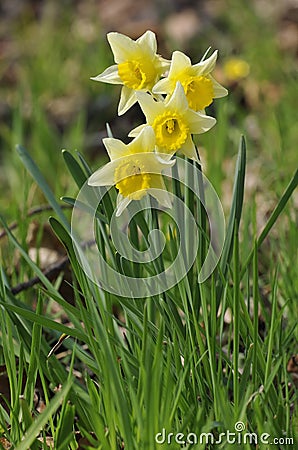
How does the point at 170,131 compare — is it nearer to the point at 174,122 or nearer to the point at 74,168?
the point at 174,122

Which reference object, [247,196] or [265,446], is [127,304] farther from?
[247,196]

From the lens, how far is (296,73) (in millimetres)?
3092

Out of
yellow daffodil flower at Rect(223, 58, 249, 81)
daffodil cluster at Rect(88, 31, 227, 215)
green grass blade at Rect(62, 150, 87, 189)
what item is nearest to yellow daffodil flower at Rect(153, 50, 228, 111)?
daffodil cluster at Rect(88, 31, 227, 215)

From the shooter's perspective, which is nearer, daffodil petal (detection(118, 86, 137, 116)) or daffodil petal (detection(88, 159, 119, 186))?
daffodil petal (detection(88, 159, 119, 186))

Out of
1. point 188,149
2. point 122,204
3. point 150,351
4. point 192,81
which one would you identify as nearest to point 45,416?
point 150,351

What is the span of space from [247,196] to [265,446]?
5.63 feet

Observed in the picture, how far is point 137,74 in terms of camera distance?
3.96ft

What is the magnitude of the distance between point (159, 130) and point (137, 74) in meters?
0.14

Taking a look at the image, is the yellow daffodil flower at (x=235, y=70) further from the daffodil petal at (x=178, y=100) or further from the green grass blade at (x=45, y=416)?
the green grass blade at (x=45, y=416)

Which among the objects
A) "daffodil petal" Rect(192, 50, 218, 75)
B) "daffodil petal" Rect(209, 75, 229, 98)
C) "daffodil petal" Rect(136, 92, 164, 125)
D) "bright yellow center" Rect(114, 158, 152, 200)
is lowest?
"bright yellow center" Rect(114, 158, 152, 200)

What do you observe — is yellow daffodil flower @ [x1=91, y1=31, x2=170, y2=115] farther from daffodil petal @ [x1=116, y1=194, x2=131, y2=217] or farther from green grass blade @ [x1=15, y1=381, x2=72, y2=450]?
green grass blade @ [x1=15, y1=381, x2=72, y2=450]

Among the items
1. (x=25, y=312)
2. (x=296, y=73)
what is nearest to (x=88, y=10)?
(x=296, y=73)

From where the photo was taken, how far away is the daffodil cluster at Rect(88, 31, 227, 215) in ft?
3.69

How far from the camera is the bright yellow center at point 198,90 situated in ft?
3.77
